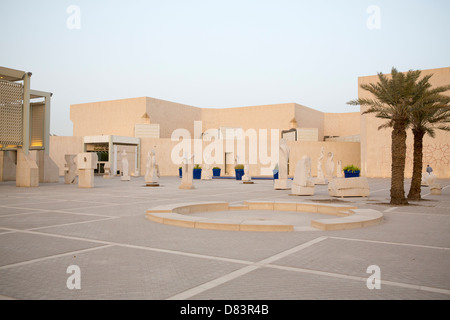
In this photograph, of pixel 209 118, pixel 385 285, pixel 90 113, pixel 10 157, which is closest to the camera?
pixel 385 285

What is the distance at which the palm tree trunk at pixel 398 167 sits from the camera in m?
13.7

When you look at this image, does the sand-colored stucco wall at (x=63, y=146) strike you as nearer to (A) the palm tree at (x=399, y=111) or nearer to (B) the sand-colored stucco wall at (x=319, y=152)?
(B) the sand-colored stucco wall at (x=319, y=152)

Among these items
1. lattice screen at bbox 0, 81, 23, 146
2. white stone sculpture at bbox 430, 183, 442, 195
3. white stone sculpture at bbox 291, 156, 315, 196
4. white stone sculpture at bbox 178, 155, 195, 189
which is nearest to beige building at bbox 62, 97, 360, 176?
lattice screen at bbox 0, 81, 23, 146

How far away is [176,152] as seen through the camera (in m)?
46.0

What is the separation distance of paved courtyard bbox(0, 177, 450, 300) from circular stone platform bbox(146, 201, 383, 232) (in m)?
0.28

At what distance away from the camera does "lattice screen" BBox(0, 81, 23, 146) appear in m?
23.1

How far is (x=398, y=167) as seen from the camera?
1385 cm

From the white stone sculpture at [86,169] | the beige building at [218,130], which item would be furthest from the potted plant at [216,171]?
the white stone sculpture at [86,169]

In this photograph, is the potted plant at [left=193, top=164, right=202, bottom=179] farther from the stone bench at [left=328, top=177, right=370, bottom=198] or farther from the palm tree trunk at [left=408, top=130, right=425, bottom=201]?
the palm tree trunk at [left=408, top=130, right=425, bottom=201]

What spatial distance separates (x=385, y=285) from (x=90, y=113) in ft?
193

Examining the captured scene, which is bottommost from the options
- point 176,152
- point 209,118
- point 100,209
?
point 100,209
